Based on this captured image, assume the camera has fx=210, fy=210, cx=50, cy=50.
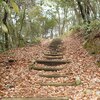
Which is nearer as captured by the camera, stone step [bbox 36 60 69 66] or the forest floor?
the forest floor

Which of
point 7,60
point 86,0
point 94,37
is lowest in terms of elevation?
point 7,60

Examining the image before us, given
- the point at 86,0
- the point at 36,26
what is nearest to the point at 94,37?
the point at 86,0

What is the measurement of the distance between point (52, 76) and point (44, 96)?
1.91 meters

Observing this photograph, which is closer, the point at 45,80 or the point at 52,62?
the point at 45,80

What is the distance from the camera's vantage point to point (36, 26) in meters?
20.4

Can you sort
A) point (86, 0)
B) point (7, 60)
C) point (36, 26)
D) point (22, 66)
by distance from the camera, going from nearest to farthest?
point (22, 66) → point (7, 60) → point (86, 0) → point (36, 26)

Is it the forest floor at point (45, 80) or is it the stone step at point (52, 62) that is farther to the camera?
the stone step at point (52, 62)

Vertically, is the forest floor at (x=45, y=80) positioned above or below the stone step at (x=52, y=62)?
below

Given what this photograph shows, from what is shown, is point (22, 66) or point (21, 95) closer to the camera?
point (21, 95)

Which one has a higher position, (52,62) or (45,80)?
(52,62)

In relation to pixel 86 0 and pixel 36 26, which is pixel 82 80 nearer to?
pixel 86 0

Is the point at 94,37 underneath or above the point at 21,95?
above

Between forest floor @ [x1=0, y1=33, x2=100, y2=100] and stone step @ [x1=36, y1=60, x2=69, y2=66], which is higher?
stone step @ [x1=36, y1=60, x2=69, y2=66]

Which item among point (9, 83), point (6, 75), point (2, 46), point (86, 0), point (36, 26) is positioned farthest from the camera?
point (36, 26)
